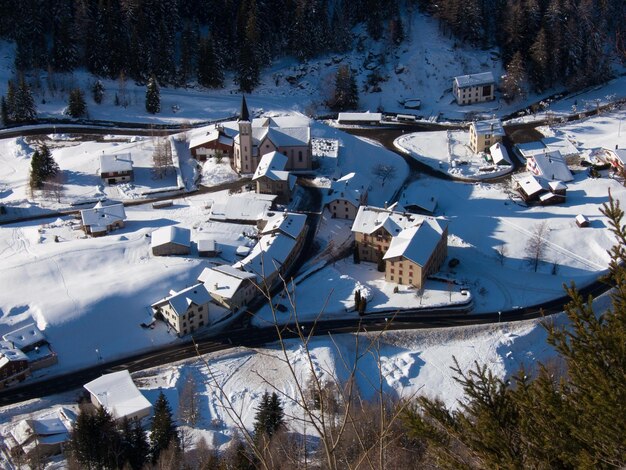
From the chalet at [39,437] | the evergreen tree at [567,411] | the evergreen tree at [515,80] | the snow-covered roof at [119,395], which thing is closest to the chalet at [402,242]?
the snow-covered roof at [119,395]

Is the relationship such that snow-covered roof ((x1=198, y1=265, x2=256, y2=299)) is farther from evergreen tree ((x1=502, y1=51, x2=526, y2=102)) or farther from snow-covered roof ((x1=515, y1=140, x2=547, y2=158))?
evergreen tree ((x1=502, y1=51, x2=526, y2=102))

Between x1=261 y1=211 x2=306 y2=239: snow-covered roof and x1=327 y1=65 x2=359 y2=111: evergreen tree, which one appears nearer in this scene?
x1=261 y1=211 x2=306 y2=239: snow-covered roof

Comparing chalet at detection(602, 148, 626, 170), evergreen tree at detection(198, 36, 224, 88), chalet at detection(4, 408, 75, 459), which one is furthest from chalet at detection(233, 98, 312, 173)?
chalet at detection(4, 408, 75, 459)

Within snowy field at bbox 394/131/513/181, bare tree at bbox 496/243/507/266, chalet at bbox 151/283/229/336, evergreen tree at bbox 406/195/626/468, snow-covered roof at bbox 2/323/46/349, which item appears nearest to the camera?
evergreen tree at bbox 406/195/626/468

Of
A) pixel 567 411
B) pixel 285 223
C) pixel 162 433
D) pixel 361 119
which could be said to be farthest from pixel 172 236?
pixel 567 411

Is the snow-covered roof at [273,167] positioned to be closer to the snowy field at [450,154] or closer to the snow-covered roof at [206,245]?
the snow-covered roof at [206,245]
